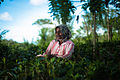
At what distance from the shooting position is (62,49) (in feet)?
10.4

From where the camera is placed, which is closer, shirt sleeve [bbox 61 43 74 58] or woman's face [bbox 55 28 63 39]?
shirt sleeve [bbox 61 43 74 58]

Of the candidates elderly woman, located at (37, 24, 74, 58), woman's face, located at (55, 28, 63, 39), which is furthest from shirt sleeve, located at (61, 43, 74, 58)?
woman's face, located at (55, 28, 63, 39)

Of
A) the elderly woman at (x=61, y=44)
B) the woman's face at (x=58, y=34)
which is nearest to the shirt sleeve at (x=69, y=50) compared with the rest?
the elderly woman at (x=61, y=44)

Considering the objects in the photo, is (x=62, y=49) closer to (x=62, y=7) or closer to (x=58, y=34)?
(x=58, y=34)

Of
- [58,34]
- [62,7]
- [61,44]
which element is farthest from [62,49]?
[62,7]

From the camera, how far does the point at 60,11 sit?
284 cm

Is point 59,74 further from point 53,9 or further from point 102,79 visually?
point 53,9

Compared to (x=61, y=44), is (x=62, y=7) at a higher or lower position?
higher

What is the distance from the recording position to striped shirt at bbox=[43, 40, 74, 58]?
3.02 m

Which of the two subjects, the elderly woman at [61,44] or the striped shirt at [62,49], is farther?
the elderly woman at [61,44]

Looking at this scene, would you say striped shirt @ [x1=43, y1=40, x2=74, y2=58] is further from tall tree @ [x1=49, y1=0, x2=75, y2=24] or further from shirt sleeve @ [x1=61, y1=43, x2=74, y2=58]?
tall tree @ [x1=49, y1=0, x2=75, y2=24]

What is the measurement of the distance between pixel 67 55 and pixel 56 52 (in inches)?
19.0

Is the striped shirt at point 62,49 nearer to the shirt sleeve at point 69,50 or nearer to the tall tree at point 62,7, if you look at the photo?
the shirt sleeve at point 69,50

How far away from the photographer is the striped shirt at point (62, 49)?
302 cm
